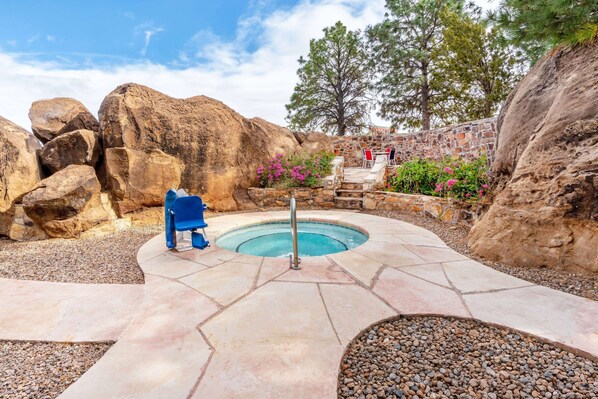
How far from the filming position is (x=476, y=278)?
8.22 ft

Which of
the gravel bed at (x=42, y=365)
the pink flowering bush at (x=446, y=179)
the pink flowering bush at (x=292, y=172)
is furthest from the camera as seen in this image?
the pink flowering bush at (x=292, y=172)

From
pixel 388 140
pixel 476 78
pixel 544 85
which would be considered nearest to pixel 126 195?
pixel 544 85

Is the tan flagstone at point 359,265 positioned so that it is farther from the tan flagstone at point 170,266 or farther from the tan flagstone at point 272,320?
the tan flagstone at point 170,266

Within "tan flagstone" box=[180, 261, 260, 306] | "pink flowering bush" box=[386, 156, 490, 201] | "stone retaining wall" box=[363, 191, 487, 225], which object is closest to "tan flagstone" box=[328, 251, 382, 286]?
"tan flagstone" box=[180, 261, 260, 306]

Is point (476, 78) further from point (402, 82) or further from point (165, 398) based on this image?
point (165, 398)

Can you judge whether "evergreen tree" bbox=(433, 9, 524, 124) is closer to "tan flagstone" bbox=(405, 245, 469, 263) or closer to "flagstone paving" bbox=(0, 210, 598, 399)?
"tan flagstone" bbox=(405, 245, 469, 263)

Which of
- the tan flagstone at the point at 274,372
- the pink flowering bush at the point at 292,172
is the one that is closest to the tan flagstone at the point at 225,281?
the tan flagstone at the point at 274,372

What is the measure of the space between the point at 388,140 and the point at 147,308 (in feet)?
39.5

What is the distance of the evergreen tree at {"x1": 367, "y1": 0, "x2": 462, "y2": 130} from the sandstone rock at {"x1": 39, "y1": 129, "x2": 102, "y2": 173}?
15.2 meters

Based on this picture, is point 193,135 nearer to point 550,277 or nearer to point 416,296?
point 416,296

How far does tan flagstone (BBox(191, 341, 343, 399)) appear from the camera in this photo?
1.27 meters

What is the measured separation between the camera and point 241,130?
24.6ft

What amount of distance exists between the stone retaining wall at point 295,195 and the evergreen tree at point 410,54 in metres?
11.2

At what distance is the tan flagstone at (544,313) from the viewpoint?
65.1 inches
